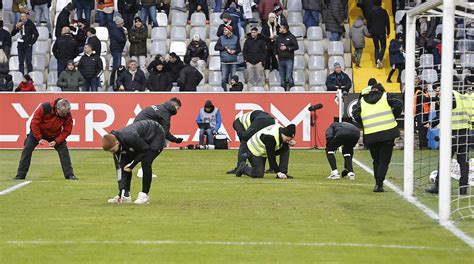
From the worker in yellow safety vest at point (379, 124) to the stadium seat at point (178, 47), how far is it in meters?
21.5

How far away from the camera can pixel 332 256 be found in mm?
13688

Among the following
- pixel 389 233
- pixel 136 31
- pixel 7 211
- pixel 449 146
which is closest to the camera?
pixel 389 233

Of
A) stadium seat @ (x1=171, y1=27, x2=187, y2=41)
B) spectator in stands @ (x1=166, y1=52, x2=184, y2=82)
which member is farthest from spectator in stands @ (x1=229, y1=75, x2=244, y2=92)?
stadium seat @ (x1=171, y1=27, x2=187, y2=41)

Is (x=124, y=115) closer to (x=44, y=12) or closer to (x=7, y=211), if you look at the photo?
(x=44, y=12)

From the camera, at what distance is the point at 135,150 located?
19.0 metres

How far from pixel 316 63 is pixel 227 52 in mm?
4197

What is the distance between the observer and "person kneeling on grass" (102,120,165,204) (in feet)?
61.6

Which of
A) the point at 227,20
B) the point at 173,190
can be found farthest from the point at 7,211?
the point at 227,20

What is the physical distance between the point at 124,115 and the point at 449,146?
854 inches

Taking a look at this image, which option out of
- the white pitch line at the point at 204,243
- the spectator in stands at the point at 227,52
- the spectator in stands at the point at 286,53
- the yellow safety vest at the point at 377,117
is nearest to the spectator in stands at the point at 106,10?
the spectator in stands at the point at 227,52

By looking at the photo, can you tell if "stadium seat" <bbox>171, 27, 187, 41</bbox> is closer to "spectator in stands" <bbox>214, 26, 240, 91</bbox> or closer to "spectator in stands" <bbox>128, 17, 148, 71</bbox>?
"spectator in stands" <bbox>128, 17, 148, 71</bbox>

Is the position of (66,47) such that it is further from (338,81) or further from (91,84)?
(338,81)

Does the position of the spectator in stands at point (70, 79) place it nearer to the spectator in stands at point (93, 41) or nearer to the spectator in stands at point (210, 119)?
the spectator in stands at point (93, 41)

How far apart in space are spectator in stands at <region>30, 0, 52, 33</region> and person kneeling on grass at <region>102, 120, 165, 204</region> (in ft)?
79.4
